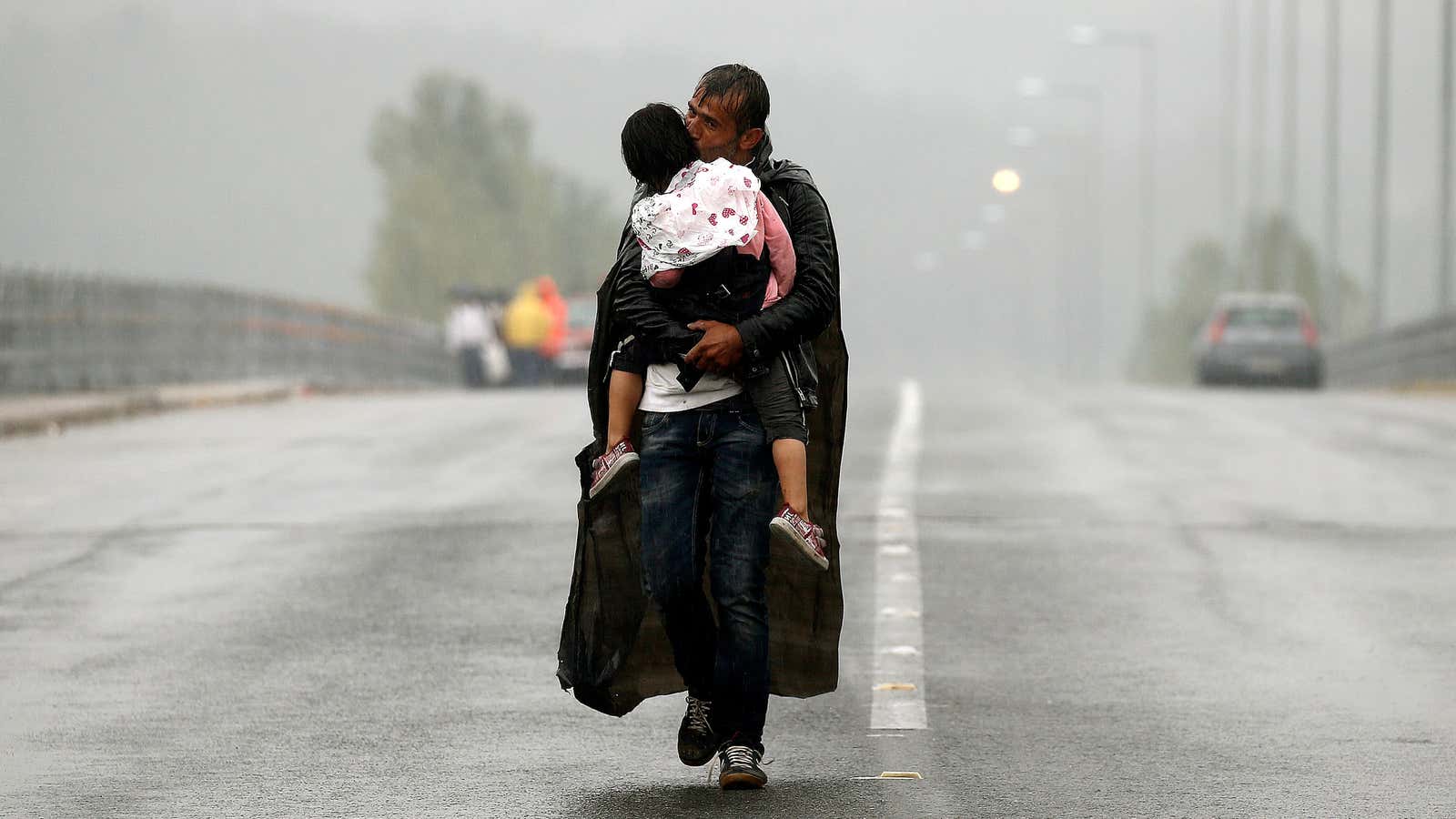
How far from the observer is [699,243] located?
5988mm

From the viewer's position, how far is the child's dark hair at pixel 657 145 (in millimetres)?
6090

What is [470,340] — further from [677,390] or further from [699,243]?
[699,243]

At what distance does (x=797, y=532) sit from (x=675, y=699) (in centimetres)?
195

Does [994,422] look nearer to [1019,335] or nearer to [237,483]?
[237,483]

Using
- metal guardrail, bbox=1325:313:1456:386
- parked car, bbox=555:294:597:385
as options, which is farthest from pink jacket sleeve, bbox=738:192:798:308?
parked car, bbox=555:294:597:385

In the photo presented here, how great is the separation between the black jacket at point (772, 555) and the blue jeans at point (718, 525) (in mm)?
174

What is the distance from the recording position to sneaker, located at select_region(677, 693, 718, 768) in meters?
6.43

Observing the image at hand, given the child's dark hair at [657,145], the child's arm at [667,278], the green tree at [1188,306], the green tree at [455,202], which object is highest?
the child's dark hair at [657,145]

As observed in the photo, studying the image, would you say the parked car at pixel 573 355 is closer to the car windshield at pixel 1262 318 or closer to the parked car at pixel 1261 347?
the parked car at pixel 1261 347

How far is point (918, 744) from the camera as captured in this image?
23.0 feet

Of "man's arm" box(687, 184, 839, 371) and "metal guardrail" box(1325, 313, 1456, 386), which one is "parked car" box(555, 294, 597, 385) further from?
"man's arm" box(687, 184, 839, 371)

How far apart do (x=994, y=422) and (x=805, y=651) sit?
13699mm

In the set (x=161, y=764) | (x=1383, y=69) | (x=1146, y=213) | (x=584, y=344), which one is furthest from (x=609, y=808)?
(x=1146, y=213)

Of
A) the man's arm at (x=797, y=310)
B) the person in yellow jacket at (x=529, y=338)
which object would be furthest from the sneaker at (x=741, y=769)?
the person in yellow jacket at (x=529, y=338)
